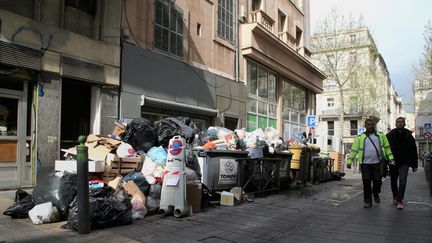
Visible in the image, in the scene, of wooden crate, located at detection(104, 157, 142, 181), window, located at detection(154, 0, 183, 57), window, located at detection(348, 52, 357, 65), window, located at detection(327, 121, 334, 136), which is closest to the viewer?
wooden crate, located at detection(104, 157, 142, 181)

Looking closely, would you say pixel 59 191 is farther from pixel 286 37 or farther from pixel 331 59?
pixel 331 59

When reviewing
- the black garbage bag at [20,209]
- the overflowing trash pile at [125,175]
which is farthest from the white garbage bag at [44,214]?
the black garbage bag at [20,209]

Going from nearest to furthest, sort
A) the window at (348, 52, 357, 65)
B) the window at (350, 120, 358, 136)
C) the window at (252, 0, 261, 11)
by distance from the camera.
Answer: the window at (252, 0, 261, 11), the window at (348, 52, 357, 65), the window at (350, 120, 358, 136)

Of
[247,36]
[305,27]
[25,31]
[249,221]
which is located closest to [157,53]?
[25,31]

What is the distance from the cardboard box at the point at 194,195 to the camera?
7102mm

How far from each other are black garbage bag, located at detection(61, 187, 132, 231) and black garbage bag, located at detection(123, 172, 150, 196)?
0.85 metres

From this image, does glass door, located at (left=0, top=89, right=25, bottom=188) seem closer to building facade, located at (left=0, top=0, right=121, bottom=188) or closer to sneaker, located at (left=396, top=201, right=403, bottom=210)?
building facade, located at (left=0, top=0, right=121, bottom=188)

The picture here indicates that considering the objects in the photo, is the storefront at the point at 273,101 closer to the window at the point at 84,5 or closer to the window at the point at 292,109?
the window at the point at 292,109

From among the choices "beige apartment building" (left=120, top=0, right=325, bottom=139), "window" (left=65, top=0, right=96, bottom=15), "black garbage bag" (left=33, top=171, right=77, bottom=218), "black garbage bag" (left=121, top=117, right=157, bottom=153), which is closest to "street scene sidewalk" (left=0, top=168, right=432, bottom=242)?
"black garbage bag" (left=33, top=171, right=77, bottom=218)

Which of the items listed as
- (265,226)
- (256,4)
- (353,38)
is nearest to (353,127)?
(353,38)

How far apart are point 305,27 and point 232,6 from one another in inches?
377

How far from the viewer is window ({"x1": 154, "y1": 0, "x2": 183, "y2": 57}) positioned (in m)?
12.0

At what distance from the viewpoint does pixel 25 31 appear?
8.09 metres

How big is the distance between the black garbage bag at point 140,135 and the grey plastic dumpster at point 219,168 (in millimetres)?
1129
